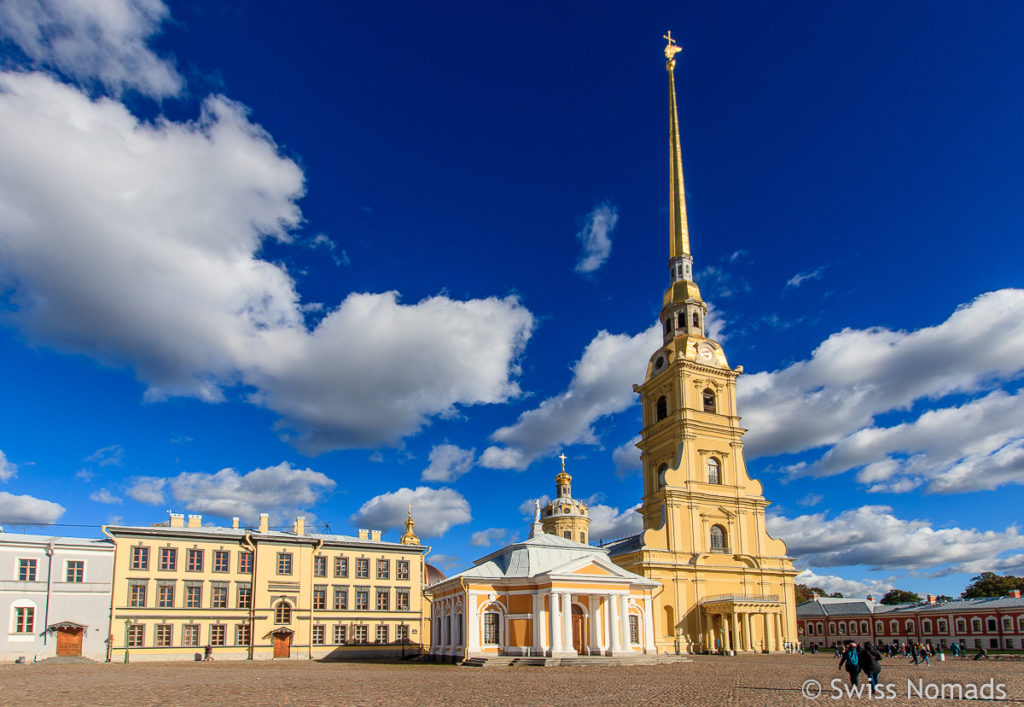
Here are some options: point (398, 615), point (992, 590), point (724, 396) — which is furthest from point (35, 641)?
point (992, 590)

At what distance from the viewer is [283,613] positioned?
4441 centimetres

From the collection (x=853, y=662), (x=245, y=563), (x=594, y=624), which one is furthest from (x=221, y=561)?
(x=853, y=662)

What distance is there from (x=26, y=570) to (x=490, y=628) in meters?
24.5

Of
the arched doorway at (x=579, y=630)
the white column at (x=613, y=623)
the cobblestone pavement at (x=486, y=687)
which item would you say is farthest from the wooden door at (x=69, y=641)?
the white column at (x=613, y=623)

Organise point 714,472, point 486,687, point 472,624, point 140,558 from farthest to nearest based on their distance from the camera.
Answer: point 714,472, point 140,558, point 472,624, point 486,687

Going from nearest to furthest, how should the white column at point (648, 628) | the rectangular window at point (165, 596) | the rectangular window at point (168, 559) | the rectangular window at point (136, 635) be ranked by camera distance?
the white column at point (648, 628)
the rectangular window at point (136, 635)
the rectangular window at point (165, 596)
the rectangular window at point (168, 559)

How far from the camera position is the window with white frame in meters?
37.0

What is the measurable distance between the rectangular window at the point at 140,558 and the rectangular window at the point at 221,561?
3.56 m

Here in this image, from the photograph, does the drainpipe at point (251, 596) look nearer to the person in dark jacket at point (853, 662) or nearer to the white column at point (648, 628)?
the white column at point (648, 628)

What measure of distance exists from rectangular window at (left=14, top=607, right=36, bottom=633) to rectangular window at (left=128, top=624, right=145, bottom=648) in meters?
4.54

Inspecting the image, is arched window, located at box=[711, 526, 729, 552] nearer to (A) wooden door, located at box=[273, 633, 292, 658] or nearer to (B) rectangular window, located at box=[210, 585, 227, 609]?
(A) wooden door, located at box=[273, 633, 292, 658]

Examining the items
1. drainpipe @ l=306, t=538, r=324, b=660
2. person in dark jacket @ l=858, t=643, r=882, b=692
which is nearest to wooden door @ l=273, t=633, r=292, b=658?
drainpipe @ l=306, t=538, r=324, b=660

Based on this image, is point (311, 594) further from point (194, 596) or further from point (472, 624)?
point (472, 624)

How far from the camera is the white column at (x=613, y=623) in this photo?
36.4 metres
